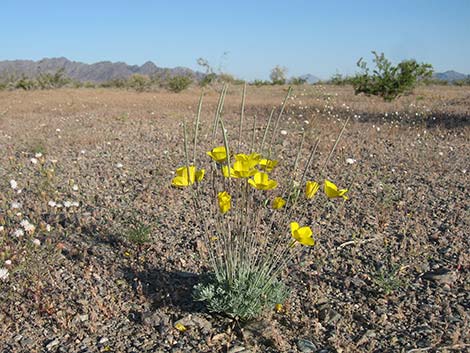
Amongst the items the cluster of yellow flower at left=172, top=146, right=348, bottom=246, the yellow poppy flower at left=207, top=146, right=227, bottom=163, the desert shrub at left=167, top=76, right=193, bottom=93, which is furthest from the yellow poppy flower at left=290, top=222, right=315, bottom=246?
the desert shrub at left=167, top=76, right=193, bottom=93

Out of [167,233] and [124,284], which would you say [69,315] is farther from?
[167,233]

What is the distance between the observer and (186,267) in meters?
3.03

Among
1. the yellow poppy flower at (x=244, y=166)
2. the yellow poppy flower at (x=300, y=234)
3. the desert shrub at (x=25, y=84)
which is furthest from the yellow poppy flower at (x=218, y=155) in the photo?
the desert shrub at (x=25, y=84)

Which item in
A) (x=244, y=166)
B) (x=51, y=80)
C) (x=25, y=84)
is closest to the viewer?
(x=244, y=166)

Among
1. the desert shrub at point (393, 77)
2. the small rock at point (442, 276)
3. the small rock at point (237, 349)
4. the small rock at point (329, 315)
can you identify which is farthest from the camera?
the desert shrub at point (393, 77)

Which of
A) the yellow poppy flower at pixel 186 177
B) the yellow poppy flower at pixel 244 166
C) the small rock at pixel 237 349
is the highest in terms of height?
the yellow poppy flower at pixel 244 166

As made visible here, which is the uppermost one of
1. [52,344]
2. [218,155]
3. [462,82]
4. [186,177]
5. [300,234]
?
[462,82]

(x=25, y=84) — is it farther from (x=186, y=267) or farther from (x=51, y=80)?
(x=186, y=267)

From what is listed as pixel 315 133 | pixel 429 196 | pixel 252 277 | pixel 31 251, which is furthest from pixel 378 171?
pixel 31 251

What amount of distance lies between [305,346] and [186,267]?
100 centimetres

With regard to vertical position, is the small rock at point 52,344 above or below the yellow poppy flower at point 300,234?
below

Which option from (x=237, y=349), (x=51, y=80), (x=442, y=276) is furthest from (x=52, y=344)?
(x=51, y=80)

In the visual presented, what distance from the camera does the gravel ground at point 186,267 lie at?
237 cm

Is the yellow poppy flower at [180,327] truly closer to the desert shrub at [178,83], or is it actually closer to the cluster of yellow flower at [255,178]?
the cluster of yellow flower at [255,178]
